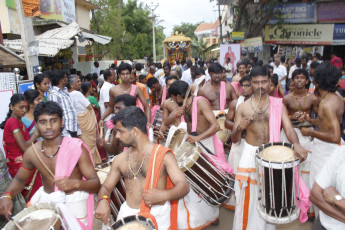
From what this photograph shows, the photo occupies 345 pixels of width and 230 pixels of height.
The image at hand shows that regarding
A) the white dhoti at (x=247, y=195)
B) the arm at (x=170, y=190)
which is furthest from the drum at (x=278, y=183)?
the arm at (x=170, y=190)

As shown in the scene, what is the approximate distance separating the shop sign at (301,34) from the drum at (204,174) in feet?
46.5

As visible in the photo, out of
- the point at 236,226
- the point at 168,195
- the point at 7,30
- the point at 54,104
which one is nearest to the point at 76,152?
the point at 54,104

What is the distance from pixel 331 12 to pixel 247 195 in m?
15.0

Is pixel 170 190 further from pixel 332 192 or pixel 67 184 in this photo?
pixel 332 192

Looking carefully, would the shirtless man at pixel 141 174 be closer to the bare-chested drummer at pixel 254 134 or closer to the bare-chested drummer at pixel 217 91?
the bare-chested drummer at pixel 254 134

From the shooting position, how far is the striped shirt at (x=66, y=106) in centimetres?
527

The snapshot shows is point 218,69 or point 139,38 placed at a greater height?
point 139,38

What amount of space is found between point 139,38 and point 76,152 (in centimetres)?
3181

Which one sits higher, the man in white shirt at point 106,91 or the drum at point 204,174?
the man in white shirt at point 106,91

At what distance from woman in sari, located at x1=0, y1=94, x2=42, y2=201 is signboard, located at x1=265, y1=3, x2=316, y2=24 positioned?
14.7m

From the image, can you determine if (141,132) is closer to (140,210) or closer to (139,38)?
(140,210)

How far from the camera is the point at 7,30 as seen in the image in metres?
11.7

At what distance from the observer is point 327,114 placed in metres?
3.31

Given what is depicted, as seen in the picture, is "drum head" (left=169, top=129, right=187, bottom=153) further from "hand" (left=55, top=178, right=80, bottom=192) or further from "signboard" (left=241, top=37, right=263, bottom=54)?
"signboard" (left=241, top=37, right=263, bottom=54)
